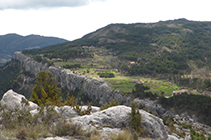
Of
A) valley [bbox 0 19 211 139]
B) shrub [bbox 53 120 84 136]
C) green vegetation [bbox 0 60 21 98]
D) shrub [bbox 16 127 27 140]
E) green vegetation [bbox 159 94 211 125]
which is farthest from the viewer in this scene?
green vegetation [bbox 0 60 21 98]

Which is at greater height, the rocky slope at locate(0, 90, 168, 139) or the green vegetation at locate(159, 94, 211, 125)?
the rocky slope at locate(0, 90, 168, 139)

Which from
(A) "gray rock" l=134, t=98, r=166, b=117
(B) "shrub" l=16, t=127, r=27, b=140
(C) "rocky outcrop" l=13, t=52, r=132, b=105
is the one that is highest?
(B) "shrub" l=16, t=127, r=27, b=140

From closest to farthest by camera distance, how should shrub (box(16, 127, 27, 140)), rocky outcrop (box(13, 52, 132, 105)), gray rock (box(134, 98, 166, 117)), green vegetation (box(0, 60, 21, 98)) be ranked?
shrub (box(16, 127, 27, 140))
gray rock (box(134, 98, 166, 117))
rocky outcrop (box(13, 52, 132, 105))
green vegetation (box(0, 60, 21, 98))

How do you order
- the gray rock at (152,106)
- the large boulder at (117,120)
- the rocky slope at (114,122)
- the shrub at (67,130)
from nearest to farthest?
the shrub at (67,130) < the rocky slope at (114,122) < the large boulder at (117,120) < the gray rock at (152,106)

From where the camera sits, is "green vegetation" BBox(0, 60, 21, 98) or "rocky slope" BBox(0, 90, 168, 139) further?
"green vegetation" BBox(0, 60, 21, 98)

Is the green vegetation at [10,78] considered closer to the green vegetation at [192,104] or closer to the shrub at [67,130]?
the green vegetation at [192,104]

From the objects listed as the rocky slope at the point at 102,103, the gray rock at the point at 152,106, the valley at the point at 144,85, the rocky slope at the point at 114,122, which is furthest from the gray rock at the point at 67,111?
the gray rock at the point at 152,106

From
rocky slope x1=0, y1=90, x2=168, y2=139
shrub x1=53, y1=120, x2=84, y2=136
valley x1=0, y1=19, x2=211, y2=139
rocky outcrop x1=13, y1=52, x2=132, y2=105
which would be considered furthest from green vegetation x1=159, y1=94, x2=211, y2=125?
shrub x1=53, y1=120, x2=84, y2=136

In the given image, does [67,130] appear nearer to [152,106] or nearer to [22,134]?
[22,134]

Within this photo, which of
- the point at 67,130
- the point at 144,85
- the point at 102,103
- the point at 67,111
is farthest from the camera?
the point at 144,85

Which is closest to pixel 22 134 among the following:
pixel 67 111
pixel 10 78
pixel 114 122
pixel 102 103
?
pixel 114 122

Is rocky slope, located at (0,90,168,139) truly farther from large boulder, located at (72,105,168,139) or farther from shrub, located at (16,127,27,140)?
shrub, located at (16,127,27,140)

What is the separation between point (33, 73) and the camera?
140 metres

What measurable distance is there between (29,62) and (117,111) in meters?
151
